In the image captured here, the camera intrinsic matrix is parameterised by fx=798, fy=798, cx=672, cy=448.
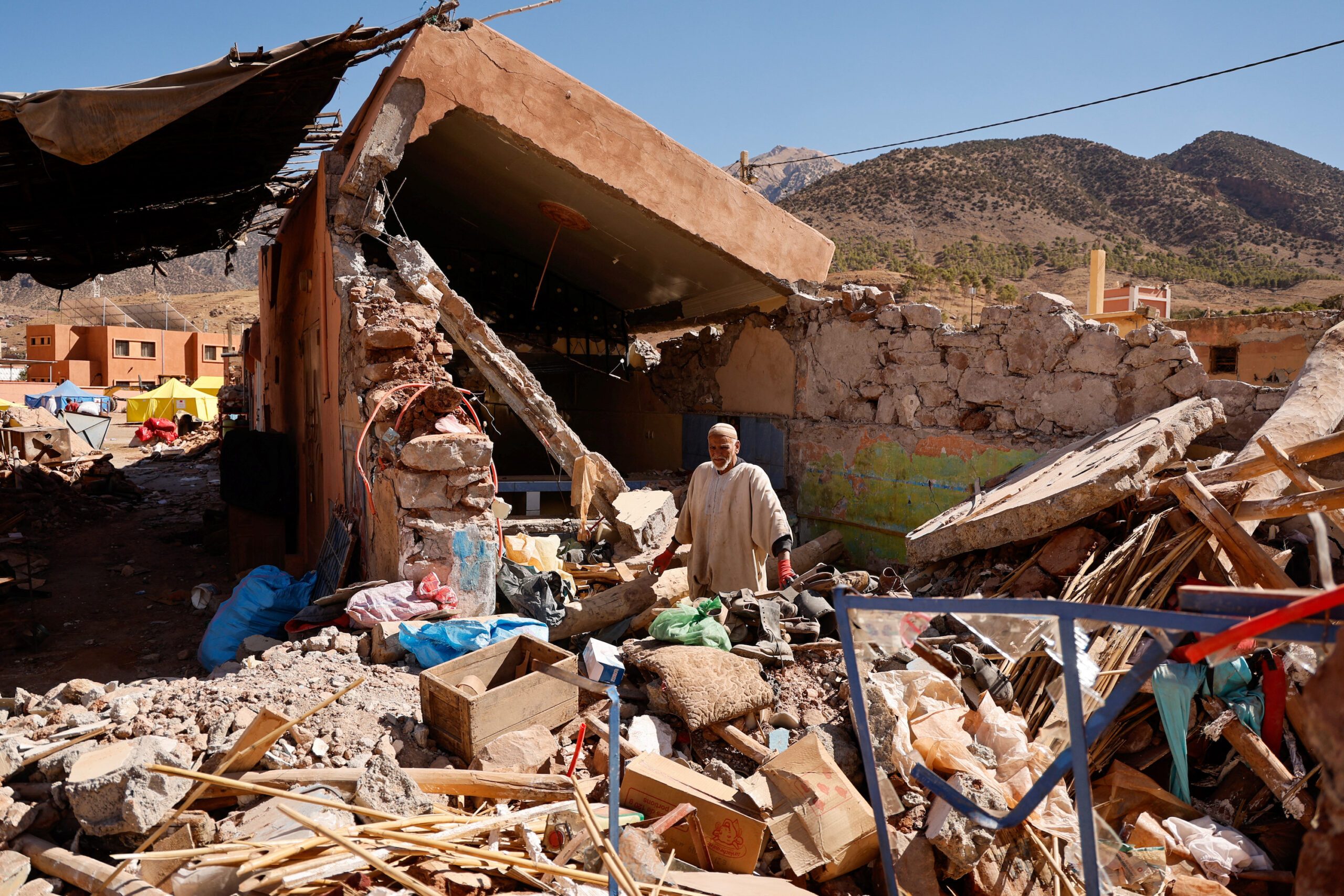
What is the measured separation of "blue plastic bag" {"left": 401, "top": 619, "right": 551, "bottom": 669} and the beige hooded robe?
1.37 meters

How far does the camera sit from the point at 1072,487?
5.05m

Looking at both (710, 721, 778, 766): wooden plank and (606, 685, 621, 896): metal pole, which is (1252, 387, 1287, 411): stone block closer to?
(710, 721, 778, 766): wooden plank

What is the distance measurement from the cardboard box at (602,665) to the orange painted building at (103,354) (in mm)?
39073

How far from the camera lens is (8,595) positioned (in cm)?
827

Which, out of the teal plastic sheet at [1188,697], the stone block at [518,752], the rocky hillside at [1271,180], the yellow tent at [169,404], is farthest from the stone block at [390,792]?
the rocky hillside at [1271,180]

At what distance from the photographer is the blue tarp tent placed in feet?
96.4

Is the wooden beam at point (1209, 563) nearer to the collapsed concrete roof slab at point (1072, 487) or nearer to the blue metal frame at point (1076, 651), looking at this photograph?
the collapsed concrete roof slab at point (1072, 487)

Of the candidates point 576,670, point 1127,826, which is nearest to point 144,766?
point 576,670

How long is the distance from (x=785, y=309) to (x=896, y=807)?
6.83m

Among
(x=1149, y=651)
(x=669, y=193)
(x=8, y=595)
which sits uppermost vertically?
(x=669, y=193)

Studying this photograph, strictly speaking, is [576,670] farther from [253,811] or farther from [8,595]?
[8,595]

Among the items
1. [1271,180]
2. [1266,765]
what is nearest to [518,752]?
[1266,765]

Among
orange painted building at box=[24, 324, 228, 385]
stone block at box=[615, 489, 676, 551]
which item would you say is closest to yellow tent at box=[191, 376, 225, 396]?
orange painted building at box=[24, 324, 228, 385]

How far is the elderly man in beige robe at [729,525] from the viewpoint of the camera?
17.3ft
